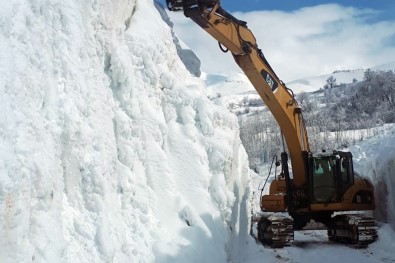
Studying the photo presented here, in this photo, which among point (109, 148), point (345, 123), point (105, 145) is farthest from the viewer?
point (345, 123)

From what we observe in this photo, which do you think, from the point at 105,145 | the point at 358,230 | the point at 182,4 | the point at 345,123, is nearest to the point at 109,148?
the point at 105,145

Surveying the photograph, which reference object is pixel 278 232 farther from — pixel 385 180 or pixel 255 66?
pixel 385 180

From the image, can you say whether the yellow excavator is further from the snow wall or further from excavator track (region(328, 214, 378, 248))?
the snow wall

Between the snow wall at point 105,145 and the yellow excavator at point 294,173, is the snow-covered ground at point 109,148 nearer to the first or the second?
the snow wall at point 105,145

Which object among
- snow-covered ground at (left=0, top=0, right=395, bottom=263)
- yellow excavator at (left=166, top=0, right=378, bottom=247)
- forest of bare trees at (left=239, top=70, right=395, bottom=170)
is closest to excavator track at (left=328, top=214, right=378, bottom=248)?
yellow excavator at (left=166, top=0, right=378, bottom=247)

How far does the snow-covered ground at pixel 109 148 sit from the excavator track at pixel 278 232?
2.06ft

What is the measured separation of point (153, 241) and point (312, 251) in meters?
7.75

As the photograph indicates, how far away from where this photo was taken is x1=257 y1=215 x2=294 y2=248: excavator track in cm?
1443

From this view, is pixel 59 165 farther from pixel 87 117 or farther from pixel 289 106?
pixel 289 106

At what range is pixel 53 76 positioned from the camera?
5902 mm

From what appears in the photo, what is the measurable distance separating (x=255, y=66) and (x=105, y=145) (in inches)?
325

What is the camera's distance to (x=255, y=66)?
14.4 m

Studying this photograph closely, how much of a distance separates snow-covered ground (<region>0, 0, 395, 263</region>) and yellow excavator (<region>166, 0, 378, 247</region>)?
109cm

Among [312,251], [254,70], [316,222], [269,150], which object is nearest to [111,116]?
[254,70]
